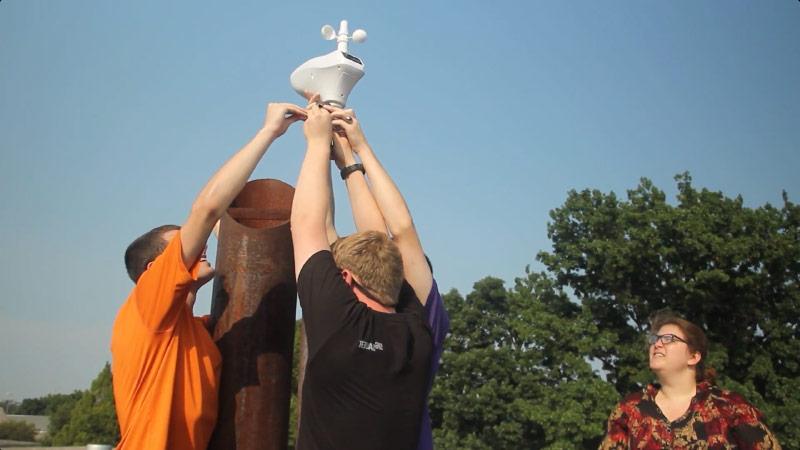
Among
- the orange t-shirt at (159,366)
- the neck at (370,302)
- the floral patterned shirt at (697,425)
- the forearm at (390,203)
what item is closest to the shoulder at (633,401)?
the floral patterned shirt at (697,425)

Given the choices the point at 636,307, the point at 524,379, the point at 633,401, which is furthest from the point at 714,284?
the point at 633,401

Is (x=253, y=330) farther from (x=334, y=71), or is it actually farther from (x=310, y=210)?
(x=334, y=71)

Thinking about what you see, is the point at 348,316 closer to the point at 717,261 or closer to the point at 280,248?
the point at 280,248

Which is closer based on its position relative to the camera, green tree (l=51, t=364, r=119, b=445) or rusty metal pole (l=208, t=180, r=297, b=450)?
rusty metal pole (l=208, t=180, r=297, b=450)

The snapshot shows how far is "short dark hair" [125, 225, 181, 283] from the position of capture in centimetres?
374

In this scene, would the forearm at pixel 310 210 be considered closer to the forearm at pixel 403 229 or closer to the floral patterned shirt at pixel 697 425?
the forearm at pixel 403 229

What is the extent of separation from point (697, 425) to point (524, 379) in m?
33.2

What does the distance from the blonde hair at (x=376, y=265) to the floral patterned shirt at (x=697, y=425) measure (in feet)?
8.49

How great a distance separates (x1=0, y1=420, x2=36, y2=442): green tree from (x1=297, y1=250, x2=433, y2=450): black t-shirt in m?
65.9

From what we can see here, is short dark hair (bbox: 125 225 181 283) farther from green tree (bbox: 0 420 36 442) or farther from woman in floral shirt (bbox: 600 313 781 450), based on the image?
green tree (bbox: 0 420 36 442)

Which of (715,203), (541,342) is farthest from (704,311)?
(541,342)

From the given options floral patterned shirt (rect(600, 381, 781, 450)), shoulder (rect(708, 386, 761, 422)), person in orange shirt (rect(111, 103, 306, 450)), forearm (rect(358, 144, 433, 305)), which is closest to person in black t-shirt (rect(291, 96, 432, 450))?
forearm (rect(358, 144, 433, 305))

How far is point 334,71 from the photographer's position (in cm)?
395

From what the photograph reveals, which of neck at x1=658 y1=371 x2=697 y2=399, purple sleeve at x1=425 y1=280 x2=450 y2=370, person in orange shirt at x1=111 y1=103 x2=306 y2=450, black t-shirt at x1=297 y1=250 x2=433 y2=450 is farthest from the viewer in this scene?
neck at x1=658 y1=371 x2=697 y2=399
